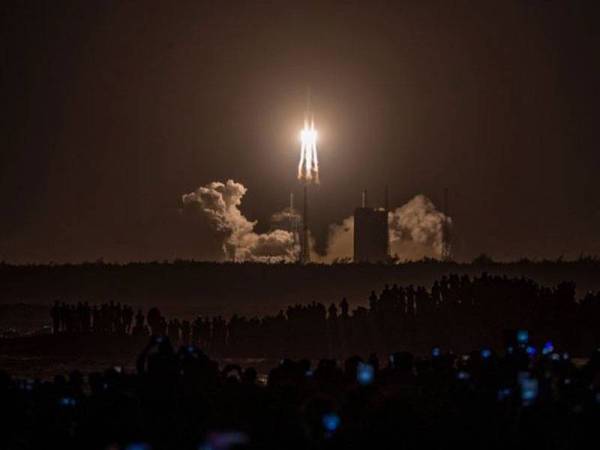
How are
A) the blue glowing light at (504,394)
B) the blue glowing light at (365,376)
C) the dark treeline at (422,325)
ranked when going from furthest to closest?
the dark treeline at (422,325) → the blue glowing light at (365,376) → the blue glowing light at (504,394)

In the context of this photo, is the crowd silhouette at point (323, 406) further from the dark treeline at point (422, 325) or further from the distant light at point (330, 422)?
the dark treeline at point (422, 325)

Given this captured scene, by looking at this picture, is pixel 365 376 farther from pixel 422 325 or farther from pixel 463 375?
pixel 422 325

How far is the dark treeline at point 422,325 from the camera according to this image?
67.2m

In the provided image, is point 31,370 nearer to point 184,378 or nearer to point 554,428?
point 184,378

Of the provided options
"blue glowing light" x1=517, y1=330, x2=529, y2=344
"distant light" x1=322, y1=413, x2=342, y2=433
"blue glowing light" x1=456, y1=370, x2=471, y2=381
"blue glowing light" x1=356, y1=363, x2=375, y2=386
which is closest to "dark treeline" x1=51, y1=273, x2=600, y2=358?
"blue glowing light" x1=517, y1=330, x2=529, y2=344

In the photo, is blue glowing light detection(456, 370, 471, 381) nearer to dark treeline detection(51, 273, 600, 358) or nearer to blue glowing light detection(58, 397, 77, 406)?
blue glowing light detection(58, 397, 77, 406)

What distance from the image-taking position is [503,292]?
231 ft

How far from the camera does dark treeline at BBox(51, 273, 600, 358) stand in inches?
2645

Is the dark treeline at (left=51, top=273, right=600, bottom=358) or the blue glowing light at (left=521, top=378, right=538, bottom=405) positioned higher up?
the dark treeline at (left=51, top=273, right=600, bottom=358)

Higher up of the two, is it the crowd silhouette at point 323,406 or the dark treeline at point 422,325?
the dark treeline at point 422,325

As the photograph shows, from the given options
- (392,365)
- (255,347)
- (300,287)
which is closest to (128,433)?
(392,365)

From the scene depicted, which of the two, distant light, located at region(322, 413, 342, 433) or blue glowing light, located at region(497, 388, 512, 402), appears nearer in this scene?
distant light, located at region(322, 413, 342, 433)

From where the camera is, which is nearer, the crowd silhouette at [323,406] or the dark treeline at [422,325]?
the crowd silhouette at [323,406]

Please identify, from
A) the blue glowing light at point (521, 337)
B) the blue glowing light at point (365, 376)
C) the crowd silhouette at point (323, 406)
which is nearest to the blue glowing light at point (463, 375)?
the crowd silhouette at point (323, 406)
